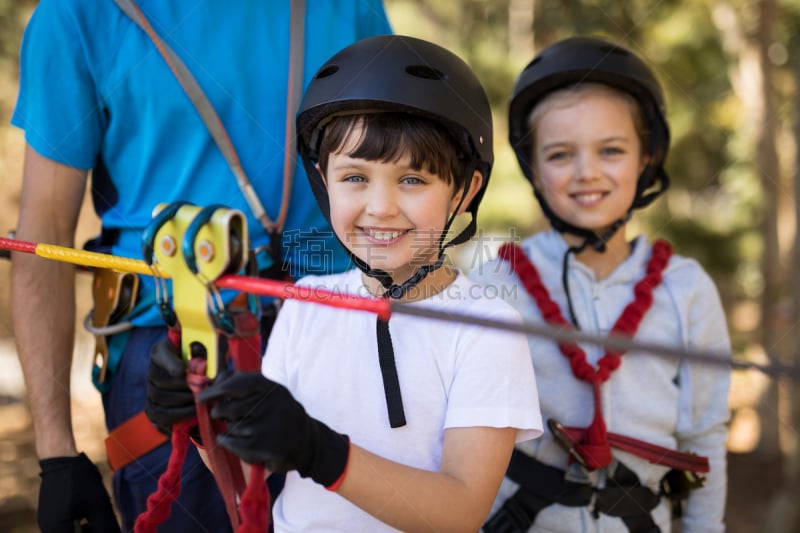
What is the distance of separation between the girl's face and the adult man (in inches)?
41.6

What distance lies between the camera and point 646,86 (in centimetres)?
294

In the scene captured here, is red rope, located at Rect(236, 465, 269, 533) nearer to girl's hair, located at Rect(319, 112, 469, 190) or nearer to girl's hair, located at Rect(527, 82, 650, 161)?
girl's hair, located at Rect(319, 112, 469, 190)

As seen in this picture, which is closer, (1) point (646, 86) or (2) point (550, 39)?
(1) point (646, 86)

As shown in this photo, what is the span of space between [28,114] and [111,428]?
1.05m

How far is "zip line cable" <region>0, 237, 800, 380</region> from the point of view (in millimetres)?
980

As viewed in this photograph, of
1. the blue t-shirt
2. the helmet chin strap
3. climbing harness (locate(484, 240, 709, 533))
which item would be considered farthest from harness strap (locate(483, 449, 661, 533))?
the blue t-shirt

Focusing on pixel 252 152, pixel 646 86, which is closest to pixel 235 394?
pixel 252 152

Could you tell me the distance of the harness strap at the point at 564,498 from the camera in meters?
2.53

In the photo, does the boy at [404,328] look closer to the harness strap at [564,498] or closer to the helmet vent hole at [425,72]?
the helmet vent hole at [425,72]

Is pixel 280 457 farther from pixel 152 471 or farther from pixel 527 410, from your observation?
pixel 152 471

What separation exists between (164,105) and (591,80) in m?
1.67

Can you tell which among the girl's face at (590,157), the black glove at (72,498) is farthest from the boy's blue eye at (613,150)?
the black glove at (72,498)

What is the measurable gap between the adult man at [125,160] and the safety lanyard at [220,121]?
3cm

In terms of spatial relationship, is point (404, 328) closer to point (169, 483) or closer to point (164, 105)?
point (169, 483)
